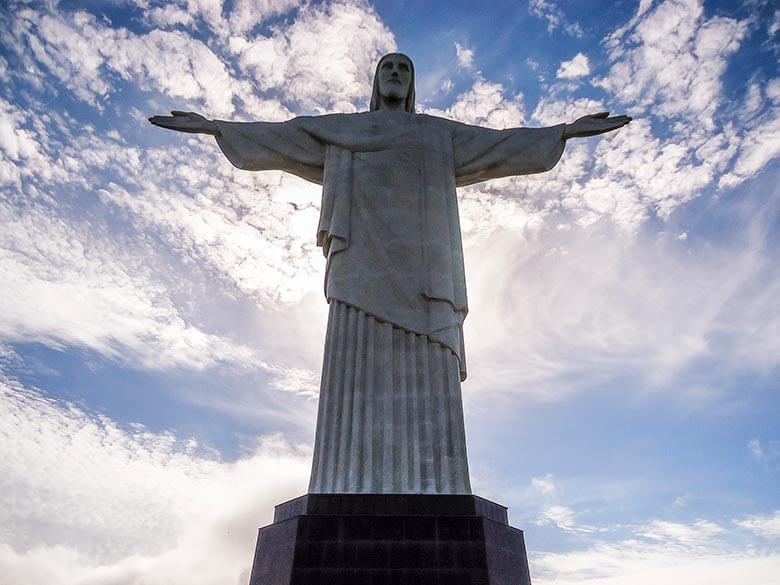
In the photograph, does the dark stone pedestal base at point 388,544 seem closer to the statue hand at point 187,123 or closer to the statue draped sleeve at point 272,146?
the statue draped sleeve at point 272,146

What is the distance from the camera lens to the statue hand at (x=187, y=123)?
336 inches

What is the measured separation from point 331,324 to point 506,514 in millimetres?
2939

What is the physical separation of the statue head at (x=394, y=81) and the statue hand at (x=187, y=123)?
101 inches

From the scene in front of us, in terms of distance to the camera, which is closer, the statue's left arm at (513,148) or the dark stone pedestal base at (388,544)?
the dark stone pedestal base at (388,544)

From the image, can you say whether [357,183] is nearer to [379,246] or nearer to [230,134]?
[379,246]

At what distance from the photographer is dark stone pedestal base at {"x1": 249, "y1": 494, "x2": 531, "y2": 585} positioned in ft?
17.6

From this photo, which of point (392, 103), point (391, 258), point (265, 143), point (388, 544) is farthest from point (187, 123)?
point (388, 544)

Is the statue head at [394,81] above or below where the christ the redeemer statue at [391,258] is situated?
above

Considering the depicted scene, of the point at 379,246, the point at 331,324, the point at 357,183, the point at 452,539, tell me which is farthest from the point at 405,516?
the point at 357,183

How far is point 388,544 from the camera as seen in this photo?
552 centimetres

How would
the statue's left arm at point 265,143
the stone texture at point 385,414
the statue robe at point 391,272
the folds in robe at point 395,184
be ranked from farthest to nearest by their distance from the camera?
the statue's left arm at point 265,143 < the folds in robe at point 395,184 < the statue robe at point 391,272 < the stone texture at point 385,414

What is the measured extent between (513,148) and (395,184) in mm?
2061

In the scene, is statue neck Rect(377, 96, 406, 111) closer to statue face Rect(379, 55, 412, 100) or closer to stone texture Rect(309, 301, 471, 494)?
statue face Rect(379, 55, 412, 100)

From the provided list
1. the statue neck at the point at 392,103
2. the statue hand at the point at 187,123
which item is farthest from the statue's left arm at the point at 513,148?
the statue hand at the point at 187,123
